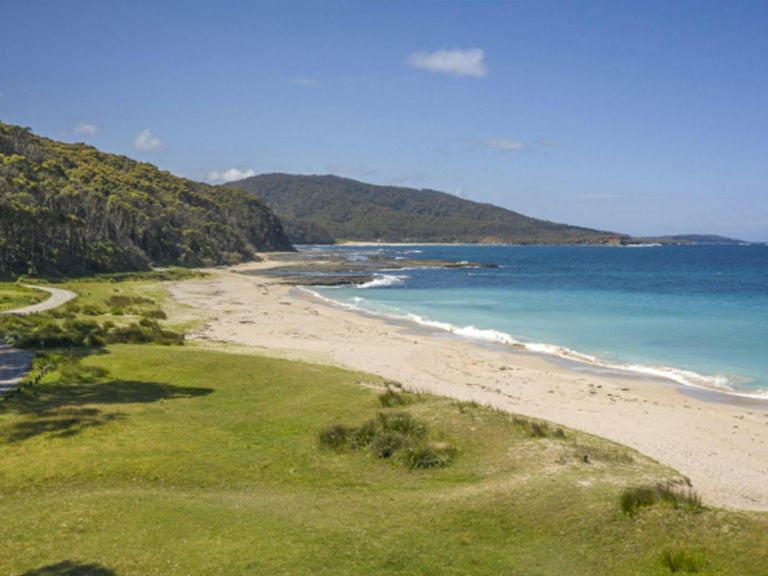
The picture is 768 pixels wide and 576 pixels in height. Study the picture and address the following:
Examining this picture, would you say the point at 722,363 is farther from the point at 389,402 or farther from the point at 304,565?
the point at 304,565

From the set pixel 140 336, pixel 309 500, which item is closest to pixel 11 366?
pixel 140 336

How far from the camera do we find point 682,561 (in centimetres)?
909

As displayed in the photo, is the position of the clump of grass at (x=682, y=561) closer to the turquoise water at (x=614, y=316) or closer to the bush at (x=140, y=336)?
the turquoise water at (x=614, y=316)

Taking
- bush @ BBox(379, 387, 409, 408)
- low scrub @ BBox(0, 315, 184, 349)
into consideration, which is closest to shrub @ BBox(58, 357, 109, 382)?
low scrub @ BBox(0, 315, 184, 349)

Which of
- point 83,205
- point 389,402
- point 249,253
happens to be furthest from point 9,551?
point 249,253

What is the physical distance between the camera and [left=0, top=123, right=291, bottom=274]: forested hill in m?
70.3

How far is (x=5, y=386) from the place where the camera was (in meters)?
19.3

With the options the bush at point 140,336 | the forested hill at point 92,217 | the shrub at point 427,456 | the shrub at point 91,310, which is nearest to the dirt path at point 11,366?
the bush at point 140,336

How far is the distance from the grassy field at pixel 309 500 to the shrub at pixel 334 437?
23 cm

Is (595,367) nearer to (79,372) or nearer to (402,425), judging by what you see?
(402,425)

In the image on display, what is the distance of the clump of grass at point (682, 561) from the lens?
29.5 ft

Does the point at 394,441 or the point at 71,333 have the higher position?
the point at 394,441

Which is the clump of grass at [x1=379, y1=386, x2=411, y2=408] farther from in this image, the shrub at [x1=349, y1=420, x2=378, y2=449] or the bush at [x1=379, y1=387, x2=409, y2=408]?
the shrub at [x1=349, y1=420, x2=378, y2=449]

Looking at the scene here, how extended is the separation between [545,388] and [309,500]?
1665 cm
